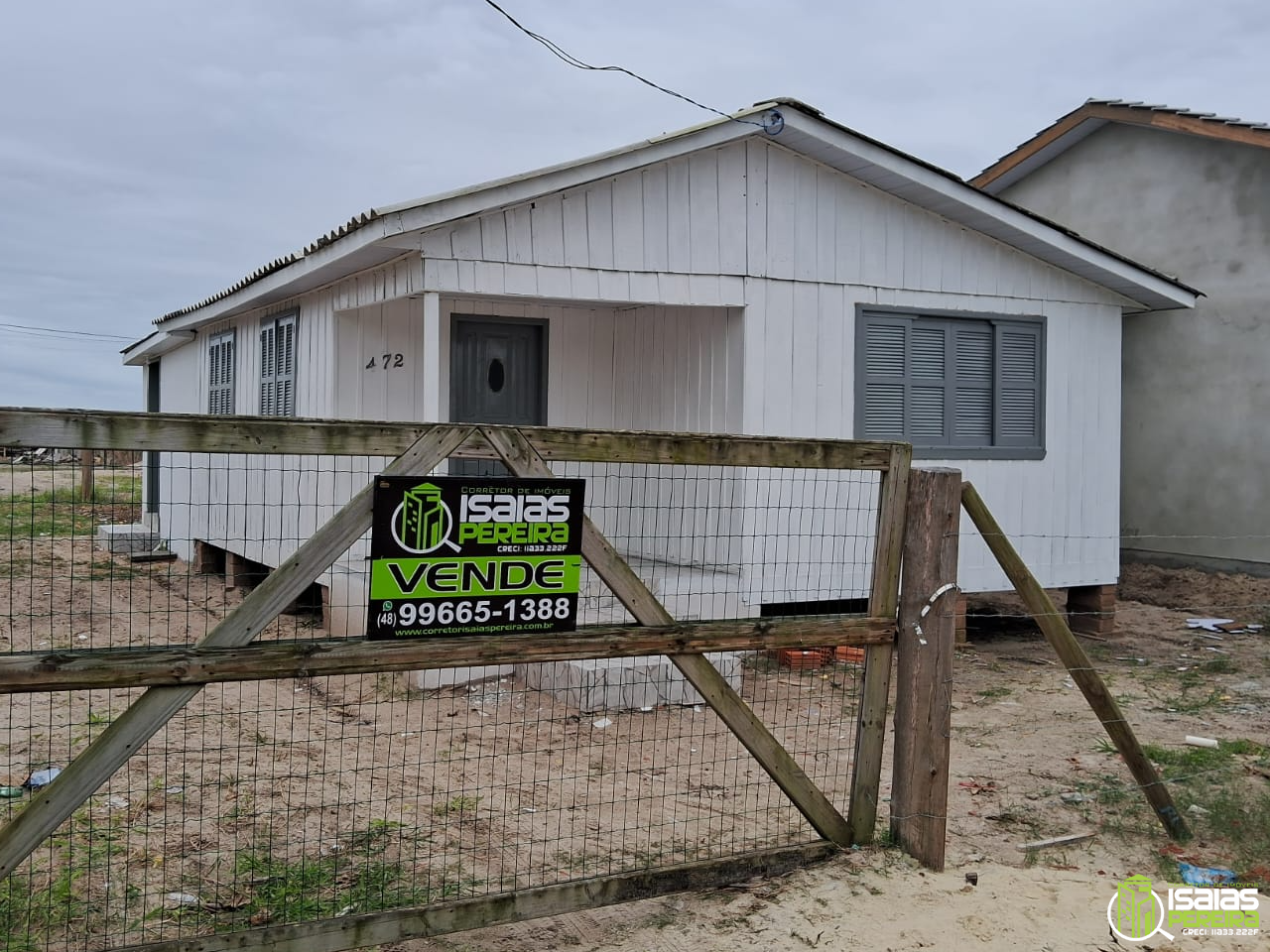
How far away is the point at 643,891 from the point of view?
4258 mm

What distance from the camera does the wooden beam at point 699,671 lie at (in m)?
4.02

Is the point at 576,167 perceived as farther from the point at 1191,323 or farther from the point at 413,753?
the point at 1191,323

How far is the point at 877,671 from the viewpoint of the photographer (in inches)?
192

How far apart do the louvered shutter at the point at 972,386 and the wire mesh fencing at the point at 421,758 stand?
1.28 metres

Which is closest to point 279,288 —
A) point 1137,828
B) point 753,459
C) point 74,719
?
point 74,719

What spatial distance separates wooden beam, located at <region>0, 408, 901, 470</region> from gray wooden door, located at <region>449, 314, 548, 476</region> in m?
5.64

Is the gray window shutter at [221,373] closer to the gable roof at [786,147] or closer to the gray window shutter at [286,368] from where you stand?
the gable roof at [786,147]

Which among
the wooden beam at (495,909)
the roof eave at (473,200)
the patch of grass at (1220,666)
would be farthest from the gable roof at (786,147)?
the wooden beam at (495,909)

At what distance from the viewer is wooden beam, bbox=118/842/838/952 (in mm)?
3617

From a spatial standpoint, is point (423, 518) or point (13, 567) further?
point (13, 567)

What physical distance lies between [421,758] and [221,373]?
8797mm

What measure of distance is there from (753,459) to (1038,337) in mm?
7233

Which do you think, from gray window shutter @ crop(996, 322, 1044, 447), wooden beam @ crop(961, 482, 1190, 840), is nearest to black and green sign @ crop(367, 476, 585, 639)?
wooden beam @ crop(961, 482, 1190, 840)

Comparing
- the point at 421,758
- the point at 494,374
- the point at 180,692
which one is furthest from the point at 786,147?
the point at 180,692
